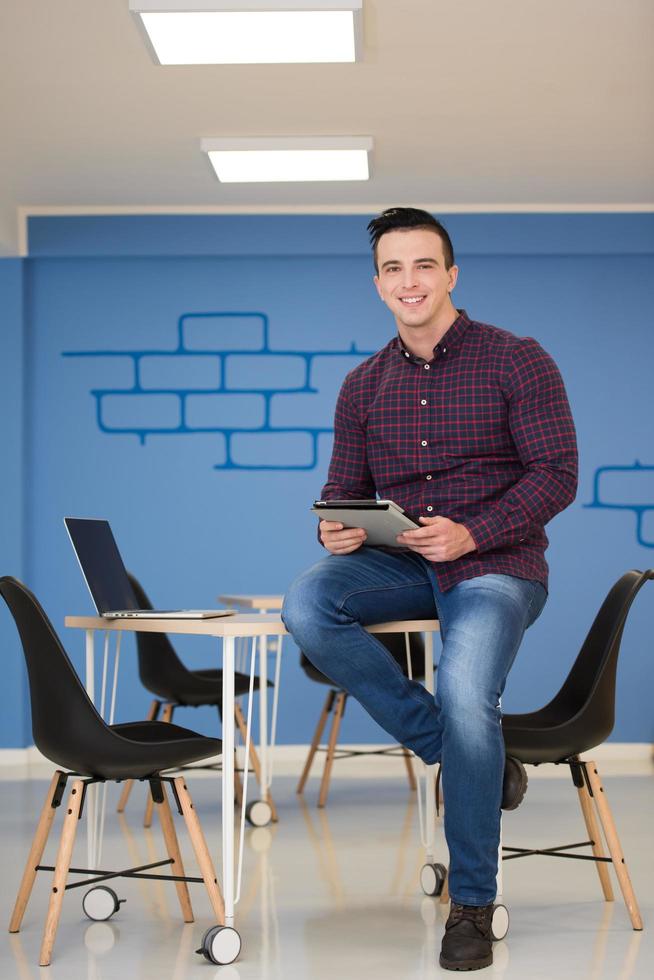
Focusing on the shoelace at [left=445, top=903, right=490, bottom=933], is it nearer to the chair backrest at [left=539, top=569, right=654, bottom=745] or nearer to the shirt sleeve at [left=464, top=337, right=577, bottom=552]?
the chair backrest at [left=539, top=569, right=654, bottom=745]

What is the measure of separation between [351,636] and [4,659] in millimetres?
3733

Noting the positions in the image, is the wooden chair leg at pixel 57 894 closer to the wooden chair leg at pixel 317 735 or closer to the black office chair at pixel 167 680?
the black office chair at pixel 167 680

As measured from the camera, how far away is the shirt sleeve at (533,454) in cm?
257

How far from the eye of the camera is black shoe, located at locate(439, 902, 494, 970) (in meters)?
2.44

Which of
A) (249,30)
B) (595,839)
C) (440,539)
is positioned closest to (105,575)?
(440,539)

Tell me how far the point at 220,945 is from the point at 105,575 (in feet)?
2.99

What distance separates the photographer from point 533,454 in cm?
263

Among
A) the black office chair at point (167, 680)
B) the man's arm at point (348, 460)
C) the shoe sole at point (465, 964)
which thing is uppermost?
the man's arm at point (348, 460)

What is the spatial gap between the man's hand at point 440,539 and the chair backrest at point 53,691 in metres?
0.77

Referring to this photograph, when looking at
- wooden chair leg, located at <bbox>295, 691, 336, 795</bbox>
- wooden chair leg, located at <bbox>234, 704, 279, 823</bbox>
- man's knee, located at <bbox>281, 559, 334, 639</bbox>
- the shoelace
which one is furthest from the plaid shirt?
wooden chair leg, located at <bbox>295, 691, 336, 795</bbox>

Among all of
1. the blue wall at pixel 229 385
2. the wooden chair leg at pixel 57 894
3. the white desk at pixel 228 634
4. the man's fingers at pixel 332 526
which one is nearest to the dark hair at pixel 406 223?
the man's fingers at pixel 332 526

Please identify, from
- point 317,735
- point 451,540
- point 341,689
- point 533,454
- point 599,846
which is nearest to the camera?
point 451,540

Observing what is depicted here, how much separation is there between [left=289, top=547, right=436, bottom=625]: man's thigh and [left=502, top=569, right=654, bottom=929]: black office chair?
361mm

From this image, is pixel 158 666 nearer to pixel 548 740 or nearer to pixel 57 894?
pixel 57 894
